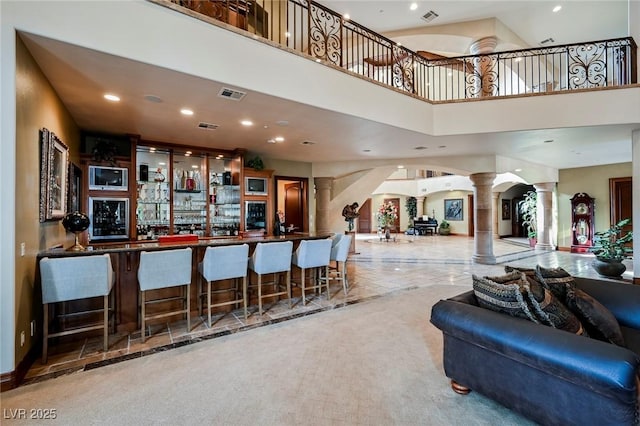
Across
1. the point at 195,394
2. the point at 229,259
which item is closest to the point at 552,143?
the point at 229,259

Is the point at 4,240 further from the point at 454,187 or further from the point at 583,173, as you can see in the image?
the point at 454,187

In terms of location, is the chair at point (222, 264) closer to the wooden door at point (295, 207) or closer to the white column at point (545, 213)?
the wooden door at point (295, 207)

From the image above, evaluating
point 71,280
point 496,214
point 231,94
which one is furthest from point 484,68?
point 496,214

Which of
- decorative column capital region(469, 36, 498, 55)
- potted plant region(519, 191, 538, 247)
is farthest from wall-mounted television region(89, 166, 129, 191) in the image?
potted plant region(519, 191, 538, 247)

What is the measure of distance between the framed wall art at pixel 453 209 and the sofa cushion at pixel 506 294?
14.8 meters

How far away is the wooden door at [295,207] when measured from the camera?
26.5ft

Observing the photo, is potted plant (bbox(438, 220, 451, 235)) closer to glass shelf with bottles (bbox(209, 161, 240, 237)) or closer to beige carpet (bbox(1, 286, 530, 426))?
glass shelf with bottles (bbox(209, 161, 240, 237))

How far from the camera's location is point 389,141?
5566mm

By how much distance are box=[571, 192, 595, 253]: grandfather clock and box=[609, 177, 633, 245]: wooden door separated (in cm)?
48

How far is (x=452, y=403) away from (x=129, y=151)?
6.05 m

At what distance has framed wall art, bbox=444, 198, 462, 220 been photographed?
1583cm

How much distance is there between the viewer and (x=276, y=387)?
2311mm

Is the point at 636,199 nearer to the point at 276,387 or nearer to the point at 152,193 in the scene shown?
the point at 276,387

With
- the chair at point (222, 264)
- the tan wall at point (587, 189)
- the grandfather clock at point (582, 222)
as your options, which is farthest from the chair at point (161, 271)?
the tan wall at point (587, 189)
